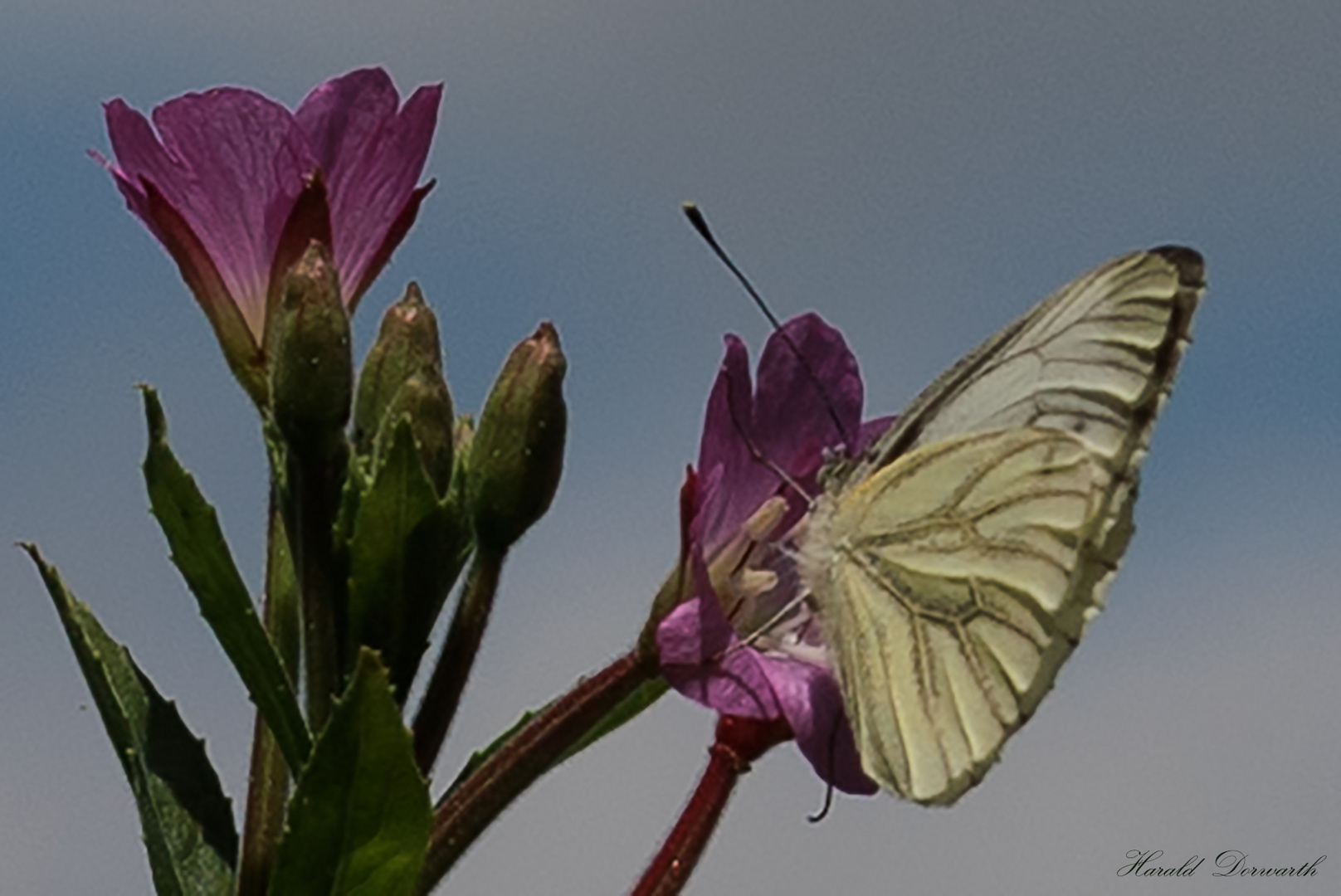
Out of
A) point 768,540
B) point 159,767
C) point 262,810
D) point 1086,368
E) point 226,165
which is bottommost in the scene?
point 1086,368

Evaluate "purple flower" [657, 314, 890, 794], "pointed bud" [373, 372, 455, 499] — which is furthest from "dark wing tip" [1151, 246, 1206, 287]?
"pointed bud" [373, 372, 455, 499]

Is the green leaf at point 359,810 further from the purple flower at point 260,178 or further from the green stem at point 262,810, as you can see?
the purple flower at point 260,178

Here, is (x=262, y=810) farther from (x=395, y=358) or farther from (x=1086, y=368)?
(x=1086, y=368)

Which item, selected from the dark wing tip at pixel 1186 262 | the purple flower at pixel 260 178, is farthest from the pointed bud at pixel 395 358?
the dark wing tip at pixel 1186 262

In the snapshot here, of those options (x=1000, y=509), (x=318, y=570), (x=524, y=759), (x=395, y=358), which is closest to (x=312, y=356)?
(x=395, y=358)

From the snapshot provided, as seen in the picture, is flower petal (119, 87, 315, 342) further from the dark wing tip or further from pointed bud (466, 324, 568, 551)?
the dark wing tip

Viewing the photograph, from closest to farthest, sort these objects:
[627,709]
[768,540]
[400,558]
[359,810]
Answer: [359,810] → [400,558] → [627,709] → [768,540]

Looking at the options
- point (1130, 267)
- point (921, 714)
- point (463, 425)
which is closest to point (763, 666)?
point (921, 714)
